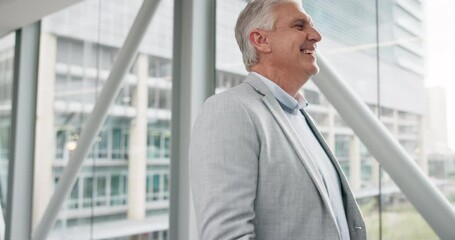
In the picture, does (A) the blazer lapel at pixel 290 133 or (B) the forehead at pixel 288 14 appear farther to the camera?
(B) the forehead at pixel 288 14

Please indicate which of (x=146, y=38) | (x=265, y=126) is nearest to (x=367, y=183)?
(x=265, y=126)

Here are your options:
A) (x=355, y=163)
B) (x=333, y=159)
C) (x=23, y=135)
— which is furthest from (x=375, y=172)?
(x=23, y=135)

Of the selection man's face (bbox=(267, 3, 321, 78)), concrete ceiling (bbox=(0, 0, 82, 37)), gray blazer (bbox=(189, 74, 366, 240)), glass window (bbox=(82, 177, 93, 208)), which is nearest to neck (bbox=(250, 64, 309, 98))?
man's face (bbox=(267, 3, 321, 78))

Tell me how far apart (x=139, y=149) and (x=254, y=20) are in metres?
2.85

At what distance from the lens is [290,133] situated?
5.14 feet

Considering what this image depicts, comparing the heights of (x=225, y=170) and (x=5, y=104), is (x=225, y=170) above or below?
below

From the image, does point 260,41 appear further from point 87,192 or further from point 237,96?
point 87,192

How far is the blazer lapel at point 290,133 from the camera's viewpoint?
1.49 meters

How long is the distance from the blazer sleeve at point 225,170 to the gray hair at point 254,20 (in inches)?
12.1

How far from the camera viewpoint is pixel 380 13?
2.91 meters

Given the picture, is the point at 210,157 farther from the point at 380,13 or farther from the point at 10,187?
the point at 10,187

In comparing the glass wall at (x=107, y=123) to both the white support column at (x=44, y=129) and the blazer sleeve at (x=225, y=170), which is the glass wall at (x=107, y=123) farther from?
the blazer sleeve at (x=225, y=170)

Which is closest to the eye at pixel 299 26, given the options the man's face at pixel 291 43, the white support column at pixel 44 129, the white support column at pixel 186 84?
the man's face at pixel 291 43

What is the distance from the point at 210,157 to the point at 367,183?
165cm
